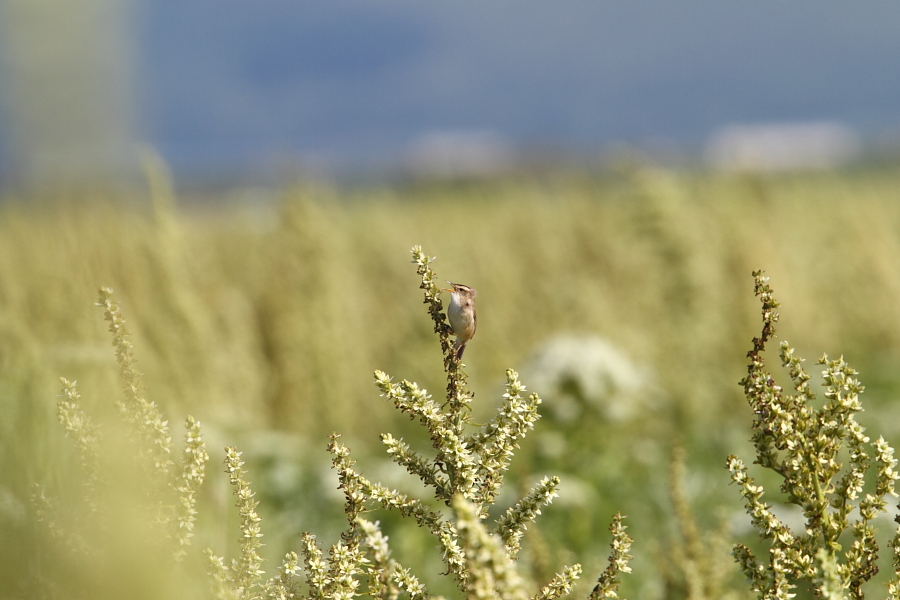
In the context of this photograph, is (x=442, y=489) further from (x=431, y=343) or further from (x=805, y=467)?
(x=431, y=343)

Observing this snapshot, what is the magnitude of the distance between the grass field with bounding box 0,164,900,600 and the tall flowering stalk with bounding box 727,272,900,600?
740 mm

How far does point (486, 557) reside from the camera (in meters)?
0.94

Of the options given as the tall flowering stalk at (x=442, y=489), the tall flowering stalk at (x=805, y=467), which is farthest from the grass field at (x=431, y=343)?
the tall flowering stalk at (x=805, y=467)

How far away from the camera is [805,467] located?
4.54 feet

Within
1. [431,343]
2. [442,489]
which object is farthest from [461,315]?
[431,343]

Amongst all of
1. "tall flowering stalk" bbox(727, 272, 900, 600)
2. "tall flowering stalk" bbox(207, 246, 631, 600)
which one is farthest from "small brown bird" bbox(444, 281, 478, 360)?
"tall flowering stalk" bbox(727, 272, 900, 600)

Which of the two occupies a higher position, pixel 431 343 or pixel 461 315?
pixel 431 343

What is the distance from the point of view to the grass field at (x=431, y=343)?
2.52 m

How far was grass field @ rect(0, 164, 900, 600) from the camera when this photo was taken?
2.52m

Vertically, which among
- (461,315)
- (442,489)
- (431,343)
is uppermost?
(431,343)

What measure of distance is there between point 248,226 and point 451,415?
9925 millimetres

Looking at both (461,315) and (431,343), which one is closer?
(461,315)

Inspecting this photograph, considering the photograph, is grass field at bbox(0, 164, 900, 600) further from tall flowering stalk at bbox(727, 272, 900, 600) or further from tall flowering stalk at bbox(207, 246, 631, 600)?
tall flowering stalk at bbox(727, 272, 900, 600)

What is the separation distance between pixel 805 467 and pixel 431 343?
173 inches
